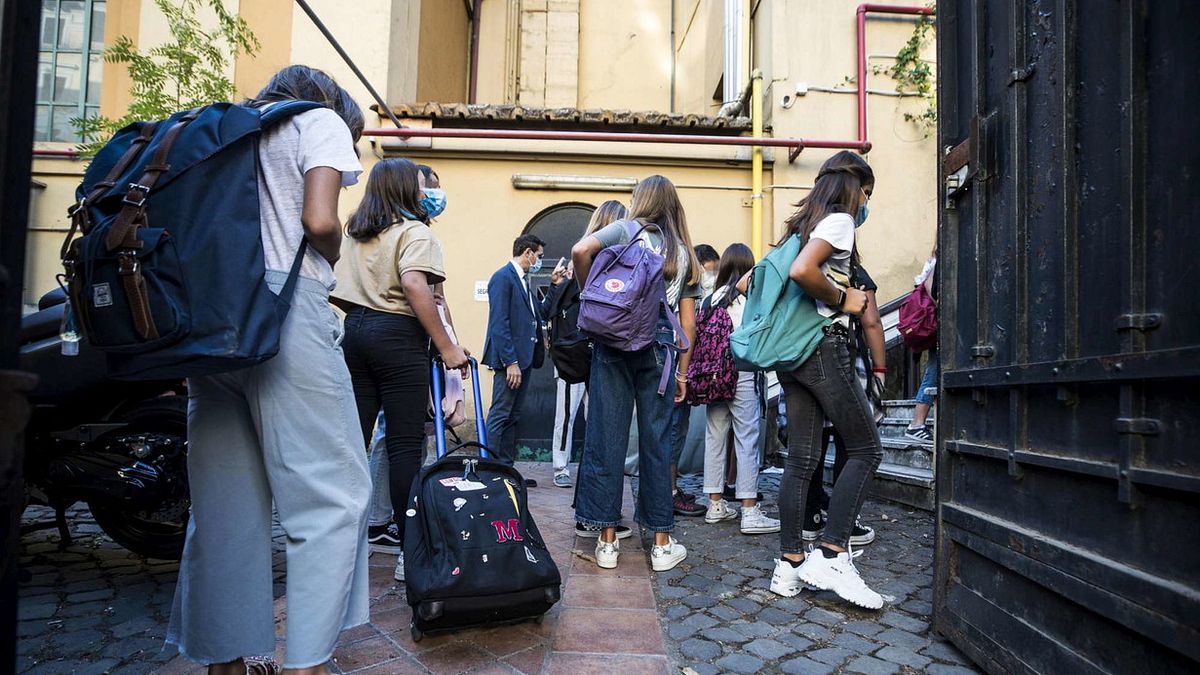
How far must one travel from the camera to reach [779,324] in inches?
122

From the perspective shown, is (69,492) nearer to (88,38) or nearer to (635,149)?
(635,149)

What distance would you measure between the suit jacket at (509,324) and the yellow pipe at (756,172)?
3713mm

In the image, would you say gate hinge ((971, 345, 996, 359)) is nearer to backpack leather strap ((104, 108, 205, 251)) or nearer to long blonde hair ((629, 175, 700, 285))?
long blonde hair ((629, 175, 700, 285))

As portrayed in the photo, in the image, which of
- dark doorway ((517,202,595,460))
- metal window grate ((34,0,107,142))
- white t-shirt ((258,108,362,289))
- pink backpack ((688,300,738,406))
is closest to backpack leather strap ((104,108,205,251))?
white t-shirt ((258,108,362,289))

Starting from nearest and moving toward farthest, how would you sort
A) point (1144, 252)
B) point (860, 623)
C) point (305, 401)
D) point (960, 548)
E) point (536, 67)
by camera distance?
point (1144, 252) → point (305, 401) → point (960, 548) → point (860, 623) → point (536, 67)

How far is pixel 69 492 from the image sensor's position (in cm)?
311

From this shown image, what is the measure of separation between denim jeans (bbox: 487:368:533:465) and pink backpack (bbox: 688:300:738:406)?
1494 mm

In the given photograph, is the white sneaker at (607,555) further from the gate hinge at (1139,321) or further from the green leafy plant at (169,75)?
the green leafy plant at (169,75)

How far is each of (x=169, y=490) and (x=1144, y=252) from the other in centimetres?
372

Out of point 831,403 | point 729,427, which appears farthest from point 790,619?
point 729,427

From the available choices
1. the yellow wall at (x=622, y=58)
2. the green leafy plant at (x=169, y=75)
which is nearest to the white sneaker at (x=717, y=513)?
the green leafy plant at (x=169, y=75)

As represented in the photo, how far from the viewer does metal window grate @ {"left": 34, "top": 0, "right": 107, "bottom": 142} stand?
28.8ft

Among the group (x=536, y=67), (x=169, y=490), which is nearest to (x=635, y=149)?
(x=536, y=67)

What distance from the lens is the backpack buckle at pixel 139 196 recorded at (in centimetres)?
160
